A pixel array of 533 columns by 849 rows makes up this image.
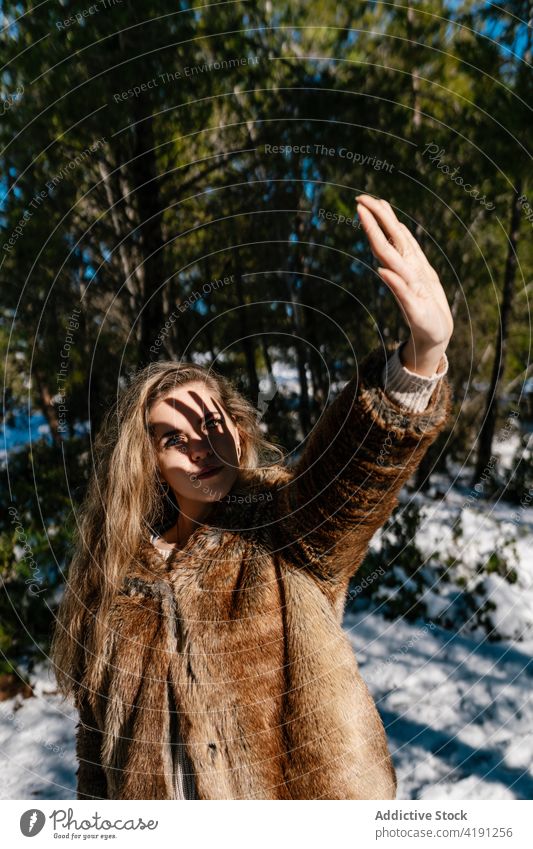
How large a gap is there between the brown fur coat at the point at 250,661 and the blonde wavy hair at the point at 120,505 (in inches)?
1.9

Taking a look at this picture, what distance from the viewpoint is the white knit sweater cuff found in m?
0.83

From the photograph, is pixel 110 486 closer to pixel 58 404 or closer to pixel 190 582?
pixel 190 582

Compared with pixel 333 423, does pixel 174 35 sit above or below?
above

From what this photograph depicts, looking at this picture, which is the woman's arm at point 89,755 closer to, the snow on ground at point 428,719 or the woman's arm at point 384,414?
the woman's arm at point 384,414

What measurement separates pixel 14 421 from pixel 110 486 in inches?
115

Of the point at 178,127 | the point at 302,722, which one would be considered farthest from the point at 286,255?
the point at 302,722

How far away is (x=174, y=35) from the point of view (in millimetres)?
2312

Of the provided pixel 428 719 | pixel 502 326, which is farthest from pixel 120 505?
pixel 502 326

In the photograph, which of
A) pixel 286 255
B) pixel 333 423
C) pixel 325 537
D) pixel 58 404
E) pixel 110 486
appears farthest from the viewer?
pixel 58 404

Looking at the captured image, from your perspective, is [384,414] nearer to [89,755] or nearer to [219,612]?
[219,612]

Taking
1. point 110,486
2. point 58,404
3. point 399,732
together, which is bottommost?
point 399,732

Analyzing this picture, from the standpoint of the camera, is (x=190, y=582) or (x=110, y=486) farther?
(x=110, y=486)

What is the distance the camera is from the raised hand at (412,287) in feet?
2.66

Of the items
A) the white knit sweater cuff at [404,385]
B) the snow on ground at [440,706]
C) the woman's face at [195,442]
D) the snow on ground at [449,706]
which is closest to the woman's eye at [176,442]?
the woman's face at [195,442]
